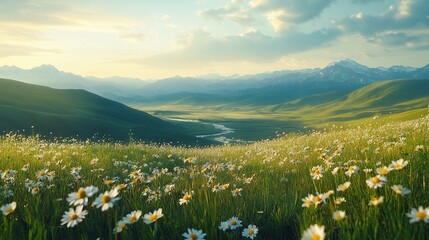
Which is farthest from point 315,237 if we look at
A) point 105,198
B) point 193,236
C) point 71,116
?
point 71,116

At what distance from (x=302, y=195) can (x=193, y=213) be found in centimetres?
219

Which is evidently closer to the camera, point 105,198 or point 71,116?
point 105,198

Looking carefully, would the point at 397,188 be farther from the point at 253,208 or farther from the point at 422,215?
the point at 253,208

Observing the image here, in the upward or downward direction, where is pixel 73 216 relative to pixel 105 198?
downward

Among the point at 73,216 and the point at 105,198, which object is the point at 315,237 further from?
the point at 73,216

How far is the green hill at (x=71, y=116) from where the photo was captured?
80169mm

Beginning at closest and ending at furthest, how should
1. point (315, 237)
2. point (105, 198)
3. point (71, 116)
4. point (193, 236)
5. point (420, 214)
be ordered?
1. point (315, 237)
2. point (420, 214)
3. point (105, 198)
4. point (193, 236)
5. point (71, 116)

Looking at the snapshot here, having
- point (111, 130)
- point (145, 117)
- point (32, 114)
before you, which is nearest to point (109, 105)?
point (145, 117)

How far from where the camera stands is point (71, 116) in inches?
3797

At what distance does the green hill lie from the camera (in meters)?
80.2

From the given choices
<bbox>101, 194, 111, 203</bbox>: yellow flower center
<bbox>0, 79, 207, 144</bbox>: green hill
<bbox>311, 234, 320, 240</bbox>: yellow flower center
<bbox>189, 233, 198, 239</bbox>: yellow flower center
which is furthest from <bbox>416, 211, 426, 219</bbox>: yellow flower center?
<bbox>0, 79, 207, 144</bbox>: green hill

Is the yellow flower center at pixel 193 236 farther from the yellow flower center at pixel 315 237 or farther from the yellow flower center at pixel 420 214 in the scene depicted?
the yellow flower center at pixel 420 214

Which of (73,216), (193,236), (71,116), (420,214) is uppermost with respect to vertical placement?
(420,214)

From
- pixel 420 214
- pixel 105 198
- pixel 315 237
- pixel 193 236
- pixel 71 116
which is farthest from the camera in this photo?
pixel 71 116
